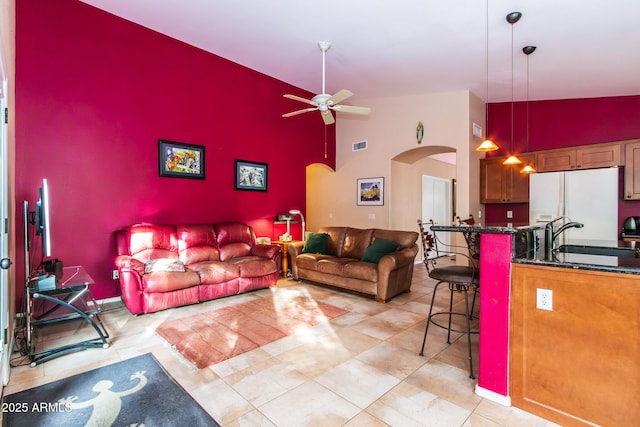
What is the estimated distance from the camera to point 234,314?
360cm

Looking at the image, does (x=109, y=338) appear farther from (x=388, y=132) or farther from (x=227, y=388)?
(x=388, y=132)

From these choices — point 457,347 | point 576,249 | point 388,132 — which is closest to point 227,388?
point 457,347

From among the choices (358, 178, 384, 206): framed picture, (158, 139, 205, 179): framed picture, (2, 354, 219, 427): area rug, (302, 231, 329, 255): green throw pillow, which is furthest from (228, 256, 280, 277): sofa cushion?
(358, 178, 384, 206): framed picture

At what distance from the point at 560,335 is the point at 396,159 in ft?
16.2

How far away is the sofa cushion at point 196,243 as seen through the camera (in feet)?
14.2

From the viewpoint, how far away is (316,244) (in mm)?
5273

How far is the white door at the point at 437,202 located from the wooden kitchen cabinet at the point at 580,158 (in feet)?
8.63

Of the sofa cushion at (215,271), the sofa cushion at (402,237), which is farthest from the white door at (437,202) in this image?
the sofa cushion at (215,271)

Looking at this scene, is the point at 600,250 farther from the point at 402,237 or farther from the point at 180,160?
the point at 180,160

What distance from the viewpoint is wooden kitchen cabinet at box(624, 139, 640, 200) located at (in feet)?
14.6

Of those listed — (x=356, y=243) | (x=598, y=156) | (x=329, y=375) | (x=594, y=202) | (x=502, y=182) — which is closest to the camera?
(x=329, y=375)

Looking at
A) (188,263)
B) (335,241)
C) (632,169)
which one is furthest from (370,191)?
(632,169)

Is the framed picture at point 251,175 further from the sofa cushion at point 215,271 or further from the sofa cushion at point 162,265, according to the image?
the sofa cushion at point 162,265

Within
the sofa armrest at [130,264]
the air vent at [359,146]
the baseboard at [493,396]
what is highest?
the air vent at [359,146]
